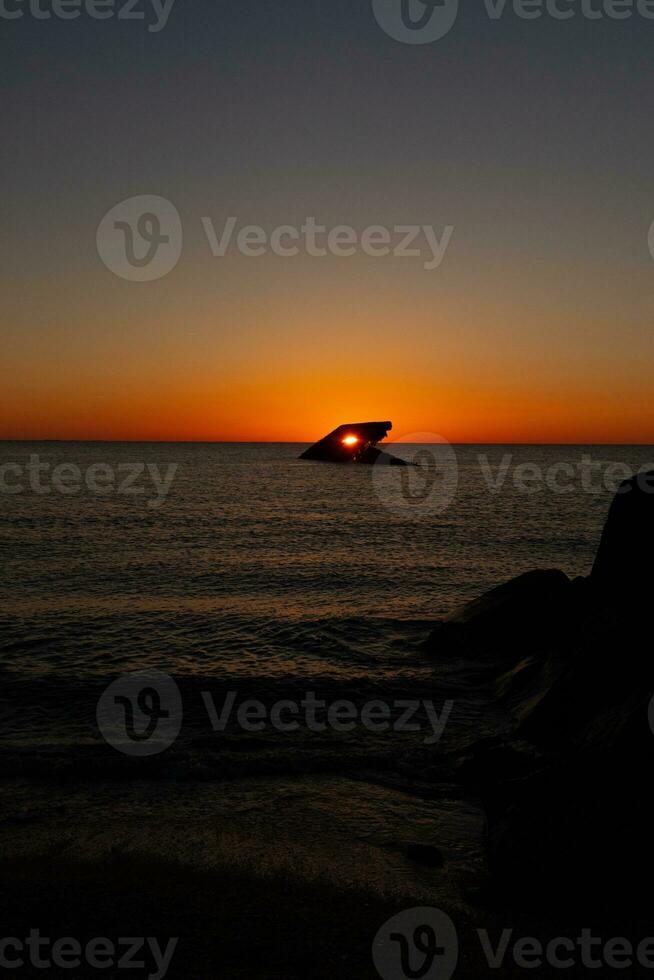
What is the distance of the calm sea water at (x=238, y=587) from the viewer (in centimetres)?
1388

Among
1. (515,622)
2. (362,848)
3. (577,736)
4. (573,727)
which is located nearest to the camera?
(362,848)

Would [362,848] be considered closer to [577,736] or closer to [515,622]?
[577,736]

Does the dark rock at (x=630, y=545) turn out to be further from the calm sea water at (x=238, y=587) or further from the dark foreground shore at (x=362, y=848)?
the calm sea water at (x=238, y=587)

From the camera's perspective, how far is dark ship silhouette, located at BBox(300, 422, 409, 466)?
123 meters

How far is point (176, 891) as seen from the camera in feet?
20.4

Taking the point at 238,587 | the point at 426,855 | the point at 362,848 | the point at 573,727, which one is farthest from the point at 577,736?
the point at 238,587

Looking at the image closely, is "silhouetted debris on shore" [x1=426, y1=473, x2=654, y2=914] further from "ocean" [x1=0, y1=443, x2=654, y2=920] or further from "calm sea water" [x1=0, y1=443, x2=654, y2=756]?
"calm sea water" [x1=0, y1=443, x2=654, y2=756]

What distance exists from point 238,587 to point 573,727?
14840 mm

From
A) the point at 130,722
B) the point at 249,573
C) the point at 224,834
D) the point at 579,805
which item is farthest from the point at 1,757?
the point at 249,573

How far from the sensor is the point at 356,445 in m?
130

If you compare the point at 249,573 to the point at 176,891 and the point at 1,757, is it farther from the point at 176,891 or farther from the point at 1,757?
the point at 176,891

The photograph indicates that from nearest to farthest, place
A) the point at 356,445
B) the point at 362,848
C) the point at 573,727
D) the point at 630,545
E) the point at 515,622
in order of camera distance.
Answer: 1. the point at 362,848
2. the point at 573,727
3. the point at 630,545
4. the point at 515,622
5. the point at 356,445

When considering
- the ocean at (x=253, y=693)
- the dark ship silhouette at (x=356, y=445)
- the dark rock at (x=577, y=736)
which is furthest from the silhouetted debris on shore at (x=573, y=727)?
the dark ship silhouette at (x=356, y=445)

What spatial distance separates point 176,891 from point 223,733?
4556 millimetres
